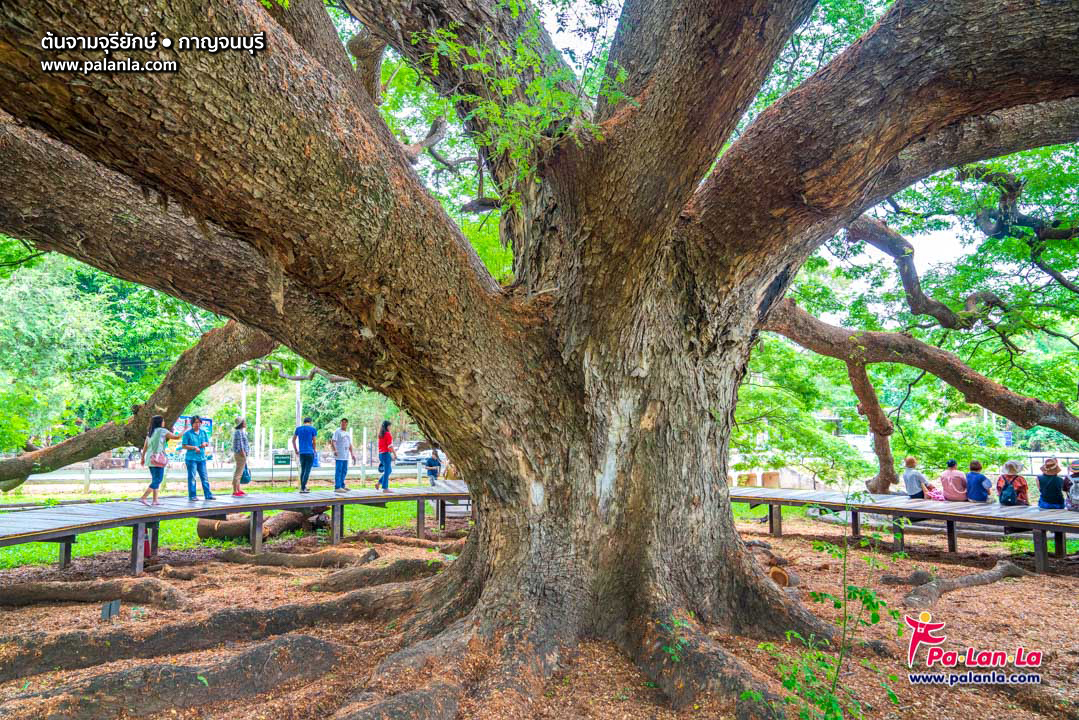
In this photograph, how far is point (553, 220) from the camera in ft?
12.6

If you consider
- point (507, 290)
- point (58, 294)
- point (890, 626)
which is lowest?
point (890, 626)

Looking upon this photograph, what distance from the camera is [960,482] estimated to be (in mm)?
8828

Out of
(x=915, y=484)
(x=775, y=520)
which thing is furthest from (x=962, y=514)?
(x=775, y=520)

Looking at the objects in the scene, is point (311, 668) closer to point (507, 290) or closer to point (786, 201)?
point (507, 290)

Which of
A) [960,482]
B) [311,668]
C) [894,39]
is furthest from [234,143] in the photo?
[960,482]

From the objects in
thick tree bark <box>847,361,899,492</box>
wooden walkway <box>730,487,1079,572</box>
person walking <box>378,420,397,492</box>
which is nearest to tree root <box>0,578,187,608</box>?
person walking <box>378,420,397,492</box>

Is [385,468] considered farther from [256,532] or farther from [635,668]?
[635,668]

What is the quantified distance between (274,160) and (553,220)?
1.91m

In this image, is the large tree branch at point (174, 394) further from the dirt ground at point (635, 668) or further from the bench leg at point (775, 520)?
the bench leg at point (775, 520)

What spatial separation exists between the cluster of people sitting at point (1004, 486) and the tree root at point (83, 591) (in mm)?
9764

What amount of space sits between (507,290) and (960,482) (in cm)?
835

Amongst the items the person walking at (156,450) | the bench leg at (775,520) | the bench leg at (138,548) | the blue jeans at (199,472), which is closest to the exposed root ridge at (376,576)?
the bench leg at (138,548)

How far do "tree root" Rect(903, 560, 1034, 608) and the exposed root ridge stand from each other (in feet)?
13.1

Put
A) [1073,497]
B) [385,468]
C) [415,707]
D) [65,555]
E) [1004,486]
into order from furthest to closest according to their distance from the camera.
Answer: [385,468], [1004,486], [1073,497], [65,555], [415,707]
